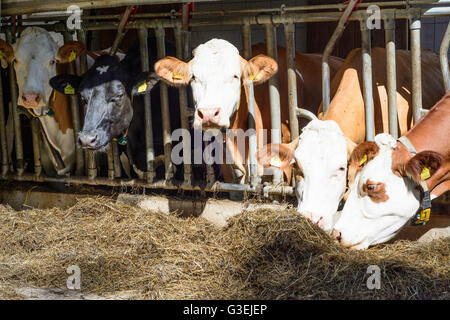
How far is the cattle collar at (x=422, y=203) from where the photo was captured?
403cm

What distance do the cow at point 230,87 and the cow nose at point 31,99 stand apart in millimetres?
1215

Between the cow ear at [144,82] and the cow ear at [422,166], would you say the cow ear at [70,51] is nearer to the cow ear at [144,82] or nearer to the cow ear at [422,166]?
the cow ear at [144,82]

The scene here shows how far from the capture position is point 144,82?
527cm

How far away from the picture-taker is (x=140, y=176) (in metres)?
5.68

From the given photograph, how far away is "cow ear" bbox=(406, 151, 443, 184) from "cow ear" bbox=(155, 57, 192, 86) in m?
1.88

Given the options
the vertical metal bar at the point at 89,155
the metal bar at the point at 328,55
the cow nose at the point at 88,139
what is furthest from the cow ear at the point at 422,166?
the vertical metal bar at the point at 89,155

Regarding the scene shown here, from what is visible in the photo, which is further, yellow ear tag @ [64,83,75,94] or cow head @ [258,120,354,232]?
yellow ear tag @ [64,83,75,94]

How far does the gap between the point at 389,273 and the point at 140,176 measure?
2.77 meters

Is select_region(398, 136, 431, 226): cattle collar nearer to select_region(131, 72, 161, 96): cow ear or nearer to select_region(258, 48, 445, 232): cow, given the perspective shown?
select_region(258, 48, 445, 232): cow

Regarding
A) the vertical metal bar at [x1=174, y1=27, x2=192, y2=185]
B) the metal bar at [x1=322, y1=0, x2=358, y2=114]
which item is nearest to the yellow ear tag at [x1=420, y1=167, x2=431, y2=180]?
the metal bar at [x1=322, y1=0, x2=358, y2=114]

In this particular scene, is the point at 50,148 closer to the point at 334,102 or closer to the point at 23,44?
the point at 23,44

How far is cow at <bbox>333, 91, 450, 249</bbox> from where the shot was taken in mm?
4059

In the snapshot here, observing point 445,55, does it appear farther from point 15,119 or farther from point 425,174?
point 15,119
